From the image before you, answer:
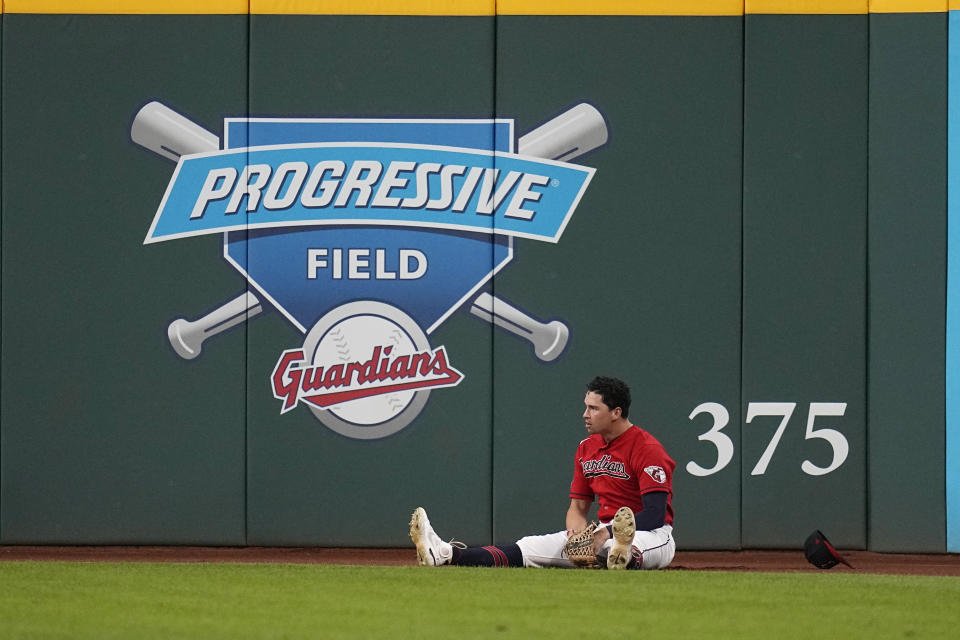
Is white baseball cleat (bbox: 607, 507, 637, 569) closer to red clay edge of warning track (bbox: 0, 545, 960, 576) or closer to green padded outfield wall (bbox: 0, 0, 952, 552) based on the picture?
red clay edge of warning track (bbox: 0, 545, 960, 576)

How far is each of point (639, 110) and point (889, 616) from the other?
4164 mm

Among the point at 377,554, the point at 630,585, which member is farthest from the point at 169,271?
the point at 630,585

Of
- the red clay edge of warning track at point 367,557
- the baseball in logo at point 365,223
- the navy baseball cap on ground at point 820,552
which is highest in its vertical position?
the baseball in logo at point 365,223

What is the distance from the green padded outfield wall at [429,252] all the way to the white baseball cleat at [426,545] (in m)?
1.67

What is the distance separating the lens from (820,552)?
7367mm

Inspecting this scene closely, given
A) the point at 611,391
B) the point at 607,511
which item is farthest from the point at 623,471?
the point at 611,391

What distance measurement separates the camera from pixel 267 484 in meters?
8.59

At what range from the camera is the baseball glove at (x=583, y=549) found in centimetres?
673

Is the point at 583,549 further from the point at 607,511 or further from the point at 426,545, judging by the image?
the point at 426,545

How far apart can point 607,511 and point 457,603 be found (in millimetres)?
1663

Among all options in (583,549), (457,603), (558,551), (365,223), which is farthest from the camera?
(365,223)

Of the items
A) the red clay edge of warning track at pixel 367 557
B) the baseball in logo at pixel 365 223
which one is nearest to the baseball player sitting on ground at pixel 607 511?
the red clay edge of warning track at pixel 367 557

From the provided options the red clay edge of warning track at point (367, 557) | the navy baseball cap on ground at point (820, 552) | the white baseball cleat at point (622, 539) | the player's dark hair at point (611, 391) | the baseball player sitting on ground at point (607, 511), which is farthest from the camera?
the red clay edge of warning track at point (367, 557)
